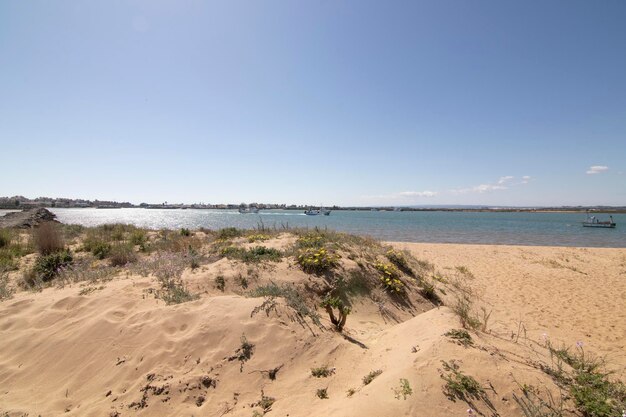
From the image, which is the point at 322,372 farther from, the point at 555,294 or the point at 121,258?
the point at 555,294

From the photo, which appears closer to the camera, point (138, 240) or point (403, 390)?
point (403, 390)

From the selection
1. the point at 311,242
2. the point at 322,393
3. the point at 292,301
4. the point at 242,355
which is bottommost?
the point at 322,393

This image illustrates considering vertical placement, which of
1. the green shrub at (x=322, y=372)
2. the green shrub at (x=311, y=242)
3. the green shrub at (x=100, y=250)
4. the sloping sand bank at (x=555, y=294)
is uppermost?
the green shrub at (x=311, y=242)

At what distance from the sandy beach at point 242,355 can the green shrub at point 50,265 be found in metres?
1.43

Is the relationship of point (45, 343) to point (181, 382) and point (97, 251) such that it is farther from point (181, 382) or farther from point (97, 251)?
point (97, 251)

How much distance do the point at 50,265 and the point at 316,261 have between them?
8.59 meters

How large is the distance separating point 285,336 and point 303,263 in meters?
3.93

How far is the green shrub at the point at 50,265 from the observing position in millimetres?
8633

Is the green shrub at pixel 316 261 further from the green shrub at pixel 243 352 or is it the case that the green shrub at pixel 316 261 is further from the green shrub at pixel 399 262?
the green shrub at pixel 243 352

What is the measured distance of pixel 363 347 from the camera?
502cm

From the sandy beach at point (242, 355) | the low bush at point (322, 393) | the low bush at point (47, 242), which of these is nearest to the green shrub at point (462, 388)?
the sandy beach at point (242, 355)

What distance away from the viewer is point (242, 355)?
A: 441 centimetres

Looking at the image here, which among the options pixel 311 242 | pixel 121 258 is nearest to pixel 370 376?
pixel 311 242

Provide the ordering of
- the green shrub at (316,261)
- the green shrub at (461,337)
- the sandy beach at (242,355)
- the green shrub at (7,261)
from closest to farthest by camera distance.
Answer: the sandy beach at (242,355) < the green shrub at (461,337) < the green shrub at (316,261) < the green shrub at (7,261)
